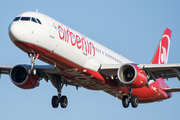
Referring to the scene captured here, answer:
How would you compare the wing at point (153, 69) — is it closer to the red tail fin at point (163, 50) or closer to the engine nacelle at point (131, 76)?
the engine nacelle at point (131, 76)

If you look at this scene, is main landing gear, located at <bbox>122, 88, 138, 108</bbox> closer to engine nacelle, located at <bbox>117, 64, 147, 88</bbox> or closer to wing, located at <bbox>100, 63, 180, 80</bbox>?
wing, located at <bbox>100, 63, 180, 80</bbox>

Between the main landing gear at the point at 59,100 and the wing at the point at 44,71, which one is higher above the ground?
the wing at the point at 44,71

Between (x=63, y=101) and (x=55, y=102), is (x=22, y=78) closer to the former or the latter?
(x=55, y=102)

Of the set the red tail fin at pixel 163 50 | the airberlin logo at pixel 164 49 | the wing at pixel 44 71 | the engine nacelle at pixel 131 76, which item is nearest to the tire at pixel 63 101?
the wing at pixel 44 71

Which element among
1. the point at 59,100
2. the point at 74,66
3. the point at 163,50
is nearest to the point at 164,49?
the point at 163,50

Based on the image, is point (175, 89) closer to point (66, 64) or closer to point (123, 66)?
point (123, 66)

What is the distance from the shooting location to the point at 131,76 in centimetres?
2880

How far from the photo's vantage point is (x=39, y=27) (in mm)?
24641

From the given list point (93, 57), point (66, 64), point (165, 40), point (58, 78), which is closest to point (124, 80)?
point (93, 57)

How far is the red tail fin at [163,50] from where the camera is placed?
42.0 metres

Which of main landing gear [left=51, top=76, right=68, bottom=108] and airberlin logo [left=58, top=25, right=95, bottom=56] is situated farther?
main landing gear [left=51, top=76, right=68, bottom=108]

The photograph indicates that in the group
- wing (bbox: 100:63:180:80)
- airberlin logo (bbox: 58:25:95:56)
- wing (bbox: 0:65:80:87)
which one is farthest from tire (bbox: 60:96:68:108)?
airberlin logo (bbox: 58:25:95:56)

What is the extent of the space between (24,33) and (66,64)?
4582 mm

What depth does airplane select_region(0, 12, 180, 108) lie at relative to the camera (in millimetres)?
24562
